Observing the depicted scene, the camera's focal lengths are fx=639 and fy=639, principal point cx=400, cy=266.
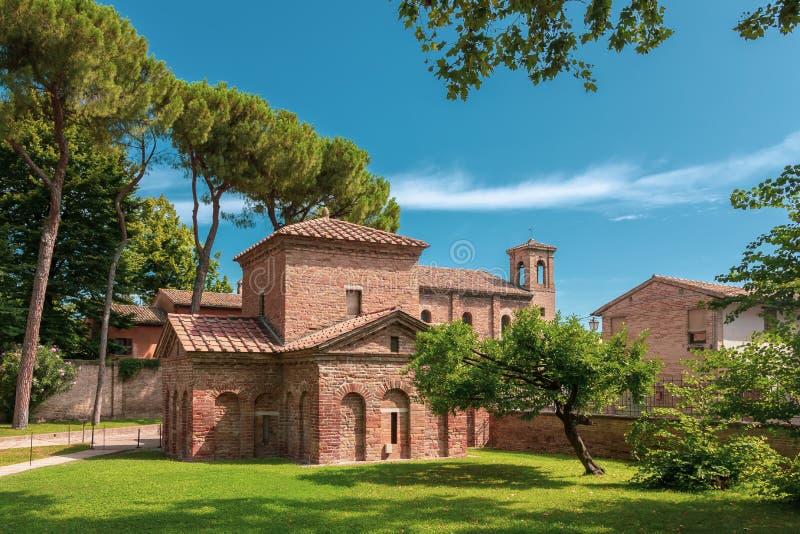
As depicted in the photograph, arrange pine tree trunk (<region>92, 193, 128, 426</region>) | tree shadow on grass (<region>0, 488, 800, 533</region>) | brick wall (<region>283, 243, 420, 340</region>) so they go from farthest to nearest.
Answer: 1. pine tree trunk (<region>92, 193, 128, 426</region>)
2. brick wall (<region>283, 243, 420, 340</region>)
3. tree shadow on grass (<region>0, 488, 800, 533</region>)

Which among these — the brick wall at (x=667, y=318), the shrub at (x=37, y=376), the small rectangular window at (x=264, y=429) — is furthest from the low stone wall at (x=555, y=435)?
the shrub at (x=37, y=376)

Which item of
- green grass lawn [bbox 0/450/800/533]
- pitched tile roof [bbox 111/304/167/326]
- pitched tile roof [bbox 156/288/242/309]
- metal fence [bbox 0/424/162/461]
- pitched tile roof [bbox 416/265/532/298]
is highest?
pitched tile roof [bbox 416/265/532/298]

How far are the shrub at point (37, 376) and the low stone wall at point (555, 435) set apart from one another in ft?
64.3

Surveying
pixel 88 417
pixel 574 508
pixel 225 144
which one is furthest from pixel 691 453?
pixel 88 417

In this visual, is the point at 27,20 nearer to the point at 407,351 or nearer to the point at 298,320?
the point at 298,320

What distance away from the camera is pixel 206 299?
4175cm

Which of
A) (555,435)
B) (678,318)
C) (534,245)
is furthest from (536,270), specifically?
(555,435)

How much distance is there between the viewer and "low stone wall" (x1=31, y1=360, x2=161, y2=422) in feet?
97.1

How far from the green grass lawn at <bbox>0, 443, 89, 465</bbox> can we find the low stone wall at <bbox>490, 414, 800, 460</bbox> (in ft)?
47.8

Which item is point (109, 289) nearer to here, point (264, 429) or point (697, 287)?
point (264, 429)

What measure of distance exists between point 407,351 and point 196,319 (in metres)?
7.22

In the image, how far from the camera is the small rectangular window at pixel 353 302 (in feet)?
69.4

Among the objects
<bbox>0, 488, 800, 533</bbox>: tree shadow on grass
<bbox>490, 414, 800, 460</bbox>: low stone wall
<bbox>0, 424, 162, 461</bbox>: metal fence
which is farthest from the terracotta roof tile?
<bbox>0, 424, 162, 461</bbox>: metal fence

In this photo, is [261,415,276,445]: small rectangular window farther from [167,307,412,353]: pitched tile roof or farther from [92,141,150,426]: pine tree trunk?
[92,141,150,426]: pine tree trunk
